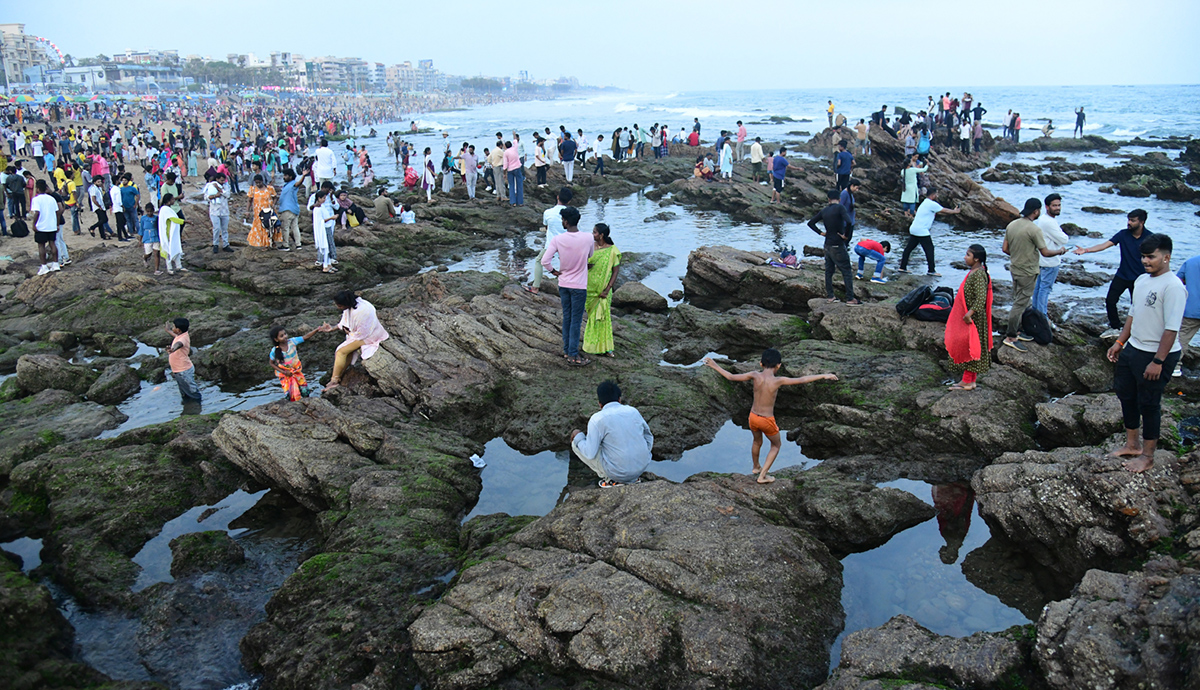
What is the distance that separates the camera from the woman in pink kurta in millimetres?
10617

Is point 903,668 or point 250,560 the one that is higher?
point 903,668

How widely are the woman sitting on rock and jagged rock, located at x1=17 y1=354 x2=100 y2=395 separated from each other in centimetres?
1340

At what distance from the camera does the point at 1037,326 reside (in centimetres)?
1045

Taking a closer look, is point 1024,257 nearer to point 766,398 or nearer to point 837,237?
point 837,237

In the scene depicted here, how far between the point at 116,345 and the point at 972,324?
48.3ft

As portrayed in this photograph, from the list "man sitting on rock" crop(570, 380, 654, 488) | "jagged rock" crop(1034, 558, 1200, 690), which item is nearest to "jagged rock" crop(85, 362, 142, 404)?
"man sitting on rock" crop(570, 380, 654, 488)

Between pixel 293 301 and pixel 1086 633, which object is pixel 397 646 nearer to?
pixel 1086 633

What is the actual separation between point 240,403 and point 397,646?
727cm

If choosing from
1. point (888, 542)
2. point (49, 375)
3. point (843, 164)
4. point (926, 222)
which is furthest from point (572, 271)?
point (843, 164)

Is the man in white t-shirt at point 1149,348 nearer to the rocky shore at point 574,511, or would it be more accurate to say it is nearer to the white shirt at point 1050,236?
the rocky shore at point 574,511

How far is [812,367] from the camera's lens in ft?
34.8

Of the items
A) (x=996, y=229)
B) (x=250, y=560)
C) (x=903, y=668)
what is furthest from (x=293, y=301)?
(x=996, y=229)

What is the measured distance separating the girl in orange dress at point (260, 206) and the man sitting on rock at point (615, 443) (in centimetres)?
1383

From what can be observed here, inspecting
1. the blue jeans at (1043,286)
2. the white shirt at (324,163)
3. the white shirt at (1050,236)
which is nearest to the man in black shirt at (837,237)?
the blue jeans at (1043,286)
